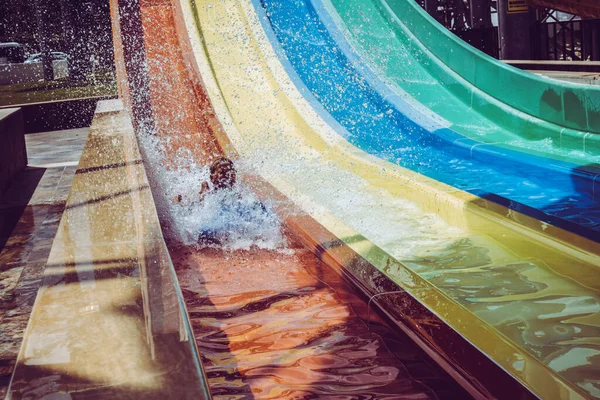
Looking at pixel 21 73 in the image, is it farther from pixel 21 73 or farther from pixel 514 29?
pixel 514 29

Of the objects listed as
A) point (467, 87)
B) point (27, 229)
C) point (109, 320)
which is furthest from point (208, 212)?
point (467, 87)

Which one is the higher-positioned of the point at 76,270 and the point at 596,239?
the point at 76,270

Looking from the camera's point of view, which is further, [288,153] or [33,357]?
[288,153]

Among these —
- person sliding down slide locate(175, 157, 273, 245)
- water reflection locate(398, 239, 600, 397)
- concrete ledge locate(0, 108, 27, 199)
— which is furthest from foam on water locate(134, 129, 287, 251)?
concrete ledge locate(0, 108, 27, 199)

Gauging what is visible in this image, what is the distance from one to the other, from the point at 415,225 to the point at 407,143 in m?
1.72

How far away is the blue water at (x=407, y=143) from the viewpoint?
11.3 ft

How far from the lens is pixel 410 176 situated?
3.79 metres

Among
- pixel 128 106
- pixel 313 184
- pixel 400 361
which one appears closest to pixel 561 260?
pixel 400 361

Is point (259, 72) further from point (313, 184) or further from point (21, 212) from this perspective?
point (21, 212)

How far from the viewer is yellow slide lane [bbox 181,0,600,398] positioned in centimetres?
187

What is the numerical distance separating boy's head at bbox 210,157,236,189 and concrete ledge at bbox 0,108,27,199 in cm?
149

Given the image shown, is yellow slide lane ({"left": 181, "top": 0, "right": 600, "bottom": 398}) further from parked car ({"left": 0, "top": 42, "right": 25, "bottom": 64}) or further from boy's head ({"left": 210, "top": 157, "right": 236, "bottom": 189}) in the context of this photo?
parked car ({"left": 0, "top": 42, "right": 25, "bottom": 64})

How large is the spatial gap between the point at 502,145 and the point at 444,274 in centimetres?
225

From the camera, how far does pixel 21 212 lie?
3.83m
